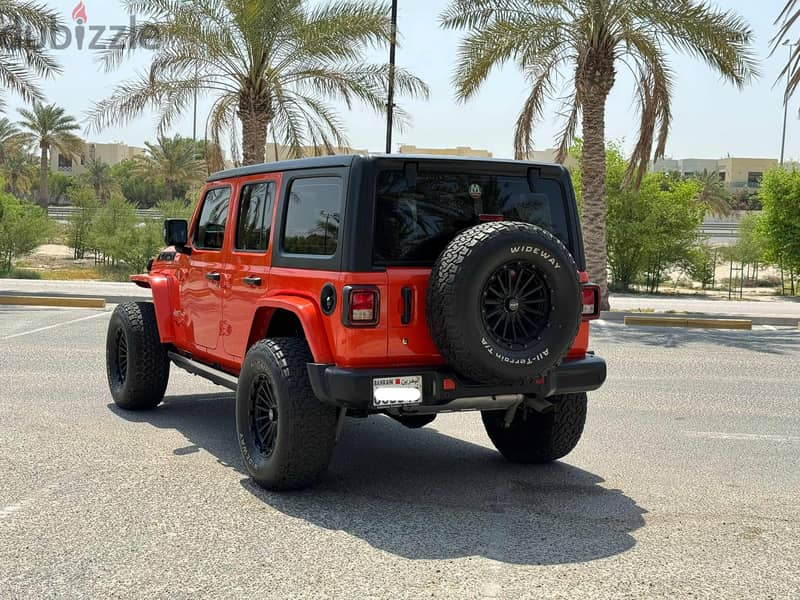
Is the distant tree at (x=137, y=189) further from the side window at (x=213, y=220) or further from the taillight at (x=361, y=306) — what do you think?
the taillight at (x=361, y=306)

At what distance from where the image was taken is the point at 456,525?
5145 millimetres

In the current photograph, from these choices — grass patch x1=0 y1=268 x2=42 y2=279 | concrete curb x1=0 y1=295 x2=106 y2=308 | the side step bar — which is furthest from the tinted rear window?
grass patch x1=0 y1=268 x2=42 y2=279

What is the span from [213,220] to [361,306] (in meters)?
2.31

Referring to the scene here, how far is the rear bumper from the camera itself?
17.0 ft

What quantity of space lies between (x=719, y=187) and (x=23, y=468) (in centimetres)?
7687

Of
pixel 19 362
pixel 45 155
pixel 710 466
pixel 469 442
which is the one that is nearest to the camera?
pixel 710 466

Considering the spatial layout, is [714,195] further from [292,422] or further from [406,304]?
[292,422]

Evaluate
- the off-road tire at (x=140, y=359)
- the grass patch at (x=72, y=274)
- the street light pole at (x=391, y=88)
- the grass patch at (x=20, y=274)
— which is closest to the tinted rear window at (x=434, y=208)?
the off-road tire at (x=140, y=359)

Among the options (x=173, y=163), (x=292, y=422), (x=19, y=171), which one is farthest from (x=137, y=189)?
(x=292, y=422)

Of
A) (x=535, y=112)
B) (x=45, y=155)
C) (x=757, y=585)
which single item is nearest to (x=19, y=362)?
(x=757, y=585)

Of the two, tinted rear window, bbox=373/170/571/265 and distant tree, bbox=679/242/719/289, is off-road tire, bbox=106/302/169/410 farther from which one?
distant tree, bbox=679/242/719/289

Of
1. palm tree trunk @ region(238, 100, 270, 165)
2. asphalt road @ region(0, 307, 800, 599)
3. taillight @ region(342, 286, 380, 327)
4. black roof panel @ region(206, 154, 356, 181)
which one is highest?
palm tree trunk @ region(238, 100, 270, 165)

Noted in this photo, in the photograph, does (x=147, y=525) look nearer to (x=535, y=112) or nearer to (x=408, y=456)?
(x=408, y=456)

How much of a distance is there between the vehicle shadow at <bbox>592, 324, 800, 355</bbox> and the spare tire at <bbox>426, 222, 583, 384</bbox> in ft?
28.6
